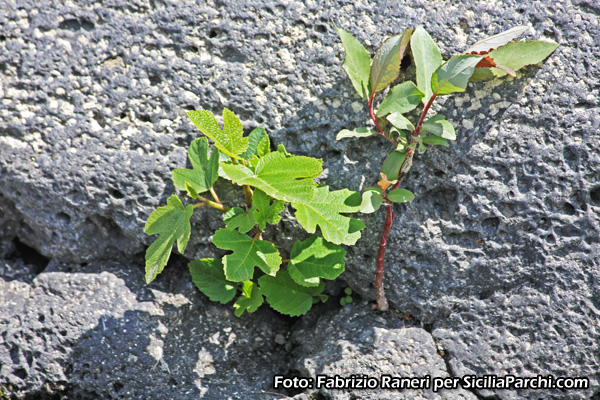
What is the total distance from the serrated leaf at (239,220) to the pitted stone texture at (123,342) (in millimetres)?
601

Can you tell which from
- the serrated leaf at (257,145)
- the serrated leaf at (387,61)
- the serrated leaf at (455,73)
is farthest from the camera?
the serrated leaf at (257,145)

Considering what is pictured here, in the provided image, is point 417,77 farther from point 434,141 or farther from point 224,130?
point 224,130

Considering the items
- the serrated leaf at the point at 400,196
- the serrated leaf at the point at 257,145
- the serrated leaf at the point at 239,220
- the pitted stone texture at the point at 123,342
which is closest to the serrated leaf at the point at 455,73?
the serrated leaf at the point at 400,196

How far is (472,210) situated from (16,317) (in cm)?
222

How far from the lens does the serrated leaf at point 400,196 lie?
6.42 feet

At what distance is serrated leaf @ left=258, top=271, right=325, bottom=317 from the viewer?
2199mm

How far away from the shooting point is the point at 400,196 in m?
1.96

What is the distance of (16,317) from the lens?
2.34 m

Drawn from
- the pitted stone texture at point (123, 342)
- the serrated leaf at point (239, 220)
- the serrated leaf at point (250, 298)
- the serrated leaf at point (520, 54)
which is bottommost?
the pitted stone texture at point (123, 342)

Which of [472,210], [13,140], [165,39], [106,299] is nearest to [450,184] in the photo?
[472,210]

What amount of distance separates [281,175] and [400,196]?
0.50 metres

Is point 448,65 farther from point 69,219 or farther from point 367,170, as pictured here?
point 69,219

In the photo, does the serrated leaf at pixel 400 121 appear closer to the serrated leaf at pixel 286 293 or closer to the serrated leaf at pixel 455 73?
the serrated leaf at pixel 455 73

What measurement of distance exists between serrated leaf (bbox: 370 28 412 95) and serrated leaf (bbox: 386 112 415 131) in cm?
14
